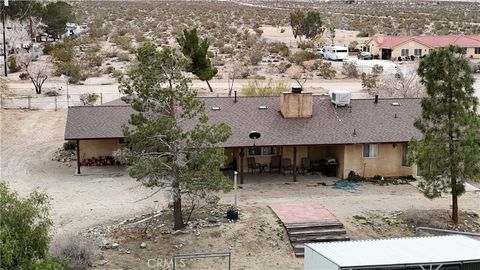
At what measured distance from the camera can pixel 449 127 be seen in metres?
24.8

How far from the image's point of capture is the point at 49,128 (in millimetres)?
39906

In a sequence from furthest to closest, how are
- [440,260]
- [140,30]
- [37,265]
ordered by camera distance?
[140,30], [440,260], [37,265]

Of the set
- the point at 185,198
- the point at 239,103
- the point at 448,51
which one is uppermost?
the point at 448,51

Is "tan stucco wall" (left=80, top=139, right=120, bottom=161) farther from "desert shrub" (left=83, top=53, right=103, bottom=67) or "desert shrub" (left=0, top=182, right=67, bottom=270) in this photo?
"desert shrub" (left=83, top=53, right=103, bottom=67)

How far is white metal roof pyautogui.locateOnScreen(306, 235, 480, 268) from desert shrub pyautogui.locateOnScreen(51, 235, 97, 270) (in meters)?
6.41

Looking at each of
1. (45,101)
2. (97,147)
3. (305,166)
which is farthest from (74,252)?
(45,101)

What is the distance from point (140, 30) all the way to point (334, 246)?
80910mm

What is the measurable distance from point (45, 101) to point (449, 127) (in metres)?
31.2

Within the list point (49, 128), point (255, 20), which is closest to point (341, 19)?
point (255, 20)

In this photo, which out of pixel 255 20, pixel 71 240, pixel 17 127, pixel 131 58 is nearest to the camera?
pixel 71 240

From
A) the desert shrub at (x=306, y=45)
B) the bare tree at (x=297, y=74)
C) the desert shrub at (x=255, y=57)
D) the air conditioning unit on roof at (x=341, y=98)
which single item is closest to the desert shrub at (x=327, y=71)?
the bare tree at (x=297, y=74)

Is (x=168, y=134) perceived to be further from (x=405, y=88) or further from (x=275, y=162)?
(x=405, y=88)

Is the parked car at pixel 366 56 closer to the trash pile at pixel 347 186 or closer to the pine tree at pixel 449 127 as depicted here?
the trash pile at pixel 347 186

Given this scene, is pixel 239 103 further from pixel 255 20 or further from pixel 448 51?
pixel 255 20
